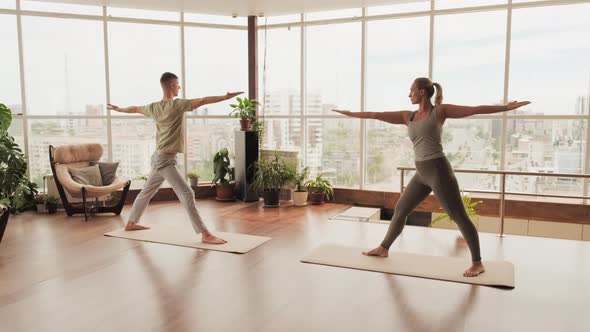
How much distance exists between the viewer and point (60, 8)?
270 inches

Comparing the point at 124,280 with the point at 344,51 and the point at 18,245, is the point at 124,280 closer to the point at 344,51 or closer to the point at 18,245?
the point at 18,245

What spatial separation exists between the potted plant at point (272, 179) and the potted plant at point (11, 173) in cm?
315

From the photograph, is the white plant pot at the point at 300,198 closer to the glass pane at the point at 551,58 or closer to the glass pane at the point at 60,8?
the glass pane at the point at 551,58

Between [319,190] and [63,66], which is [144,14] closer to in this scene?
[63,66]

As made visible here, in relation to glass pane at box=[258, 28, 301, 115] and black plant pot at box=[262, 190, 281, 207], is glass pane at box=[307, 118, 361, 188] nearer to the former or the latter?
glass pane at box=[258, 28, 301, 115]

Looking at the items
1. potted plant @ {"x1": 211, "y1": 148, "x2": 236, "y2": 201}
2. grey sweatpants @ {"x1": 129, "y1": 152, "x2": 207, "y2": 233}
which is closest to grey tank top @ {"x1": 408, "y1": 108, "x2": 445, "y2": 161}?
grey sweatpants @ {"x1": 129, "y1": 152, "x2": 207, "y2": 233}

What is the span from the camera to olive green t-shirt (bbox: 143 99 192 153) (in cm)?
455

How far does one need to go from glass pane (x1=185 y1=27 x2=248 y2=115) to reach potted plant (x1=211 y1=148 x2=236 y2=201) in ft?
2.81

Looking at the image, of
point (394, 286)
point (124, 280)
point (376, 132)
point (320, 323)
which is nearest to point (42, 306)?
point (124, 280)

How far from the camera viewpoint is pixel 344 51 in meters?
7.56

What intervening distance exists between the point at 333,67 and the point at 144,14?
308 cm

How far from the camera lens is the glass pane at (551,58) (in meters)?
6.42

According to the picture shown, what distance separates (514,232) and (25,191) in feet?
22.3

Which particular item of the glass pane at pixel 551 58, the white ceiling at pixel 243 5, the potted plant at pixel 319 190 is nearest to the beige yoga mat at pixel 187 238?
the potted plant at pixel 319 190
